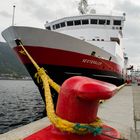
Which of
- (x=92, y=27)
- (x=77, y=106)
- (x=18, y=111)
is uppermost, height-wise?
(x=92, y=27)

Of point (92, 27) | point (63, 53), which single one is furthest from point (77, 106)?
point (92, 27)

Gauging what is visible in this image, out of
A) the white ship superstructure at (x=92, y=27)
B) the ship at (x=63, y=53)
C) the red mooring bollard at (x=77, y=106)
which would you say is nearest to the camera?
the red mooring bollard at (x=77, y=106)

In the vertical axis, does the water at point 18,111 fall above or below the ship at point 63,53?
below

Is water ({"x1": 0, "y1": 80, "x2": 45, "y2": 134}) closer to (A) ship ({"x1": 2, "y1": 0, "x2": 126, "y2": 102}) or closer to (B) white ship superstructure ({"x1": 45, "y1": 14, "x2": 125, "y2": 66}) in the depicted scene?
(A) ship ({"x1": 2, "y1": 0, "x2": 126, "y2": 102})

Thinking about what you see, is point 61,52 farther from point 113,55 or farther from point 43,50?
point 113,55

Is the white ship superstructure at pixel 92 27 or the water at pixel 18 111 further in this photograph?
the white ship superstructure at pixel 92 27

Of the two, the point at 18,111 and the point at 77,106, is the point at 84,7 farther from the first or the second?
the point at 77,106

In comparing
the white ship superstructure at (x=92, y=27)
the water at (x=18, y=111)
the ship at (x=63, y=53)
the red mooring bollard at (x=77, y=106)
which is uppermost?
the white ship superstructure at (x=92, y=27)

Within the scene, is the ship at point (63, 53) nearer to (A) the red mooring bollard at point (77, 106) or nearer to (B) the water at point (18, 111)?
(B) the water at point (18, 111)

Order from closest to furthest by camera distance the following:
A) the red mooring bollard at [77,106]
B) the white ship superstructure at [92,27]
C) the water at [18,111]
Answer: the red mooring bollard at [77,106] → the water at [18,111] → the white ship superstructure at [92,27]

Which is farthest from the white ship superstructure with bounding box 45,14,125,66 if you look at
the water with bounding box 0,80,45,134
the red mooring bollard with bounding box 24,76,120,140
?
the red mooring bollard with bounding box 24,76,120,140

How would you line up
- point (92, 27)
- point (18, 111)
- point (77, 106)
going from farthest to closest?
point (92, 27) → point (18, 111) → point (77, 106)

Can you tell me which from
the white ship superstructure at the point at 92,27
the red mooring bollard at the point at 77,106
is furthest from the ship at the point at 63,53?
the red mooring bollard at the point at 77,106

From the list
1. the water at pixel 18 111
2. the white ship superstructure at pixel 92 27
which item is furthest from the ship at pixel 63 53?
the water at pixel 18 111
